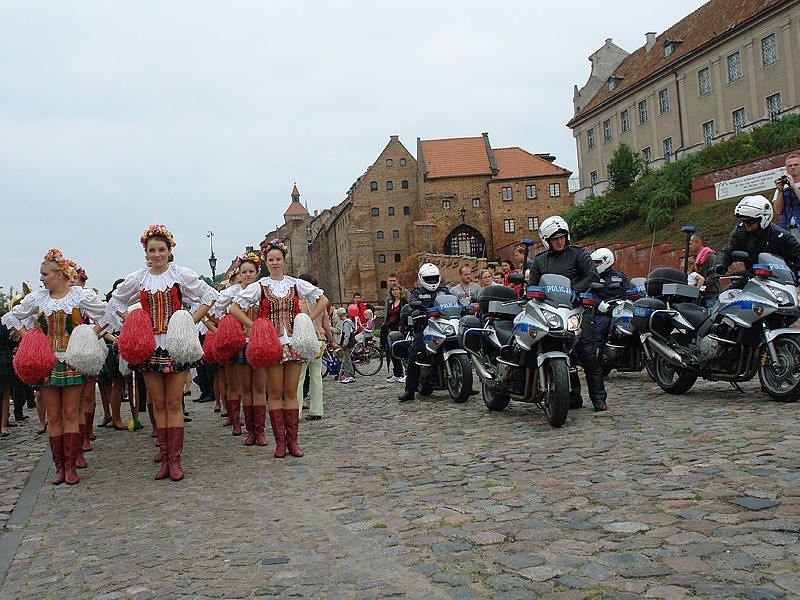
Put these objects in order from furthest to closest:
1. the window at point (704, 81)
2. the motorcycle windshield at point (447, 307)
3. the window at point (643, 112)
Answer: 1. the window at point (643, 112)
2. the window at point (704, 81)
3. the motorcycle windshield at point (447, 307)

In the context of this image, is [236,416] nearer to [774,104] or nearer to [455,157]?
[774,104]

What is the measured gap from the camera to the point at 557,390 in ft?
28.2

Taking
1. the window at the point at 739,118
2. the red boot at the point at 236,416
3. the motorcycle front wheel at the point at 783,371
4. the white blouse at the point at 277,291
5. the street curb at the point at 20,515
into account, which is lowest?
the street curb at the point at 20,515

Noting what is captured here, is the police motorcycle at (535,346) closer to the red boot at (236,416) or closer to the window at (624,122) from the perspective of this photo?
the red boot at (236,416)

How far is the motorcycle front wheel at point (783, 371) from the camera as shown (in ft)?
28.1

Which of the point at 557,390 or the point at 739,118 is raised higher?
the point at 739,118

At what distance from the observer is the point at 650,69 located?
200 ft

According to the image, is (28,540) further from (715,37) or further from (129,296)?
(715,37)

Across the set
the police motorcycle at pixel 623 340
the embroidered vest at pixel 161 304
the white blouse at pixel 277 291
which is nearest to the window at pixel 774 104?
the police motorcycle at pixel 623 340

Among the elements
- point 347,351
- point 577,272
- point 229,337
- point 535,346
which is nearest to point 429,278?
point 577,272

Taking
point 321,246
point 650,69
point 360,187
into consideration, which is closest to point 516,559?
point 650,69

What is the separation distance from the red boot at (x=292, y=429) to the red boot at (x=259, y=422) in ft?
2.77

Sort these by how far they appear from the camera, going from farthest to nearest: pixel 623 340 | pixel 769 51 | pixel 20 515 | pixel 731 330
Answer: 1. pixel 769 51
2. pixel 623 340
3. pixel 731 330
4. pixel 20 515

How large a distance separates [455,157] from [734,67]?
152ft
